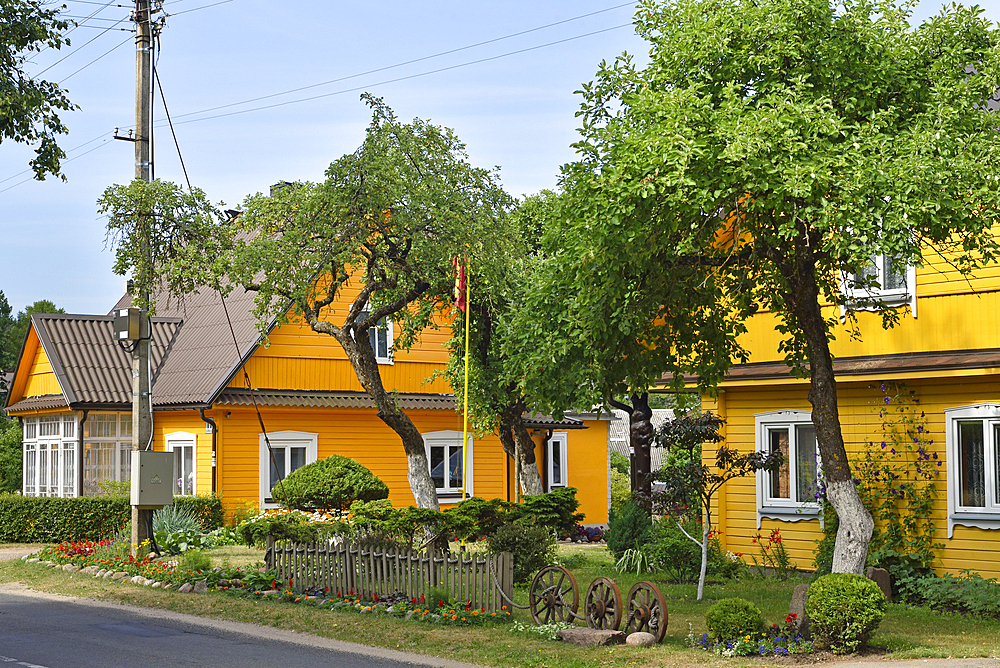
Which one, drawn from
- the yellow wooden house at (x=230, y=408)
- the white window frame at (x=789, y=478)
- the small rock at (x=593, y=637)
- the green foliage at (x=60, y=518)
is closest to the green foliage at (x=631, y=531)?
the white window frame at (x=789, y=478)

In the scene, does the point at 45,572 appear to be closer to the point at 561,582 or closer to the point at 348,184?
the point at 348,184

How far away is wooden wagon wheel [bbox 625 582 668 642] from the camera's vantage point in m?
11.5

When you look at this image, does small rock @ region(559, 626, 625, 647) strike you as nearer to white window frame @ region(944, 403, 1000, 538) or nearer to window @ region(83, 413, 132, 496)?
white window frame @ region(944, 403, 1000, 538)

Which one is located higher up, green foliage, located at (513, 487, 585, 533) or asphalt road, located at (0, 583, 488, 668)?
green foliage, located at (513, 487, 585, 533)

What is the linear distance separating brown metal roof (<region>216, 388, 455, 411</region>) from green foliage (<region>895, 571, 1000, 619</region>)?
14835mm

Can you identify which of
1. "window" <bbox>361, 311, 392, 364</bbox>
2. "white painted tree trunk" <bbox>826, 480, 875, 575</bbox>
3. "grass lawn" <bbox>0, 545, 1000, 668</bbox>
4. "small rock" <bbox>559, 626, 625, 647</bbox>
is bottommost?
"grass lawn" <bbox>0, 545, 1000, 668</bbox>

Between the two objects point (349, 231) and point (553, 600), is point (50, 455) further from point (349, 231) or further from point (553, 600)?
point (553, 600)

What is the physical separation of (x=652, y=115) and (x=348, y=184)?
310 inches

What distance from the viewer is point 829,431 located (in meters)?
12.1

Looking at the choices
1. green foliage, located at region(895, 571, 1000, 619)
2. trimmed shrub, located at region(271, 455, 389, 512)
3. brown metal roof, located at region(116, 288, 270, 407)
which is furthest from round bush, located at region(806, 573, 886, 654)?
brown metal roof, located at region(116, 288, 270, 407)

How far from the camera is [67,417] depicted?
91.8ft

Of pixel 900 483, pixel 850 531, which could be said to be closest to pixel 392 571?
pixel 850 531

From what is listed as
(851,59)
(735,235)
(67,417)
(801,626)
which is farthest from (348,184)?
(67,417)

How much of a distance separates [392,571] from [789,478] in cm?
702
